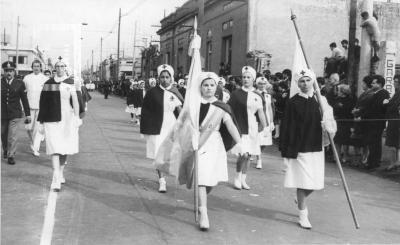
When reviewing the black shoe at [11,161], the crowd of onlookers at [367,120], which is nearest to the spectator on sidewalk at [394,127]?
the crowd of onlookers at [367,120]

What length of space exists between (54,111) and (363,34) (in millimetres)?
9214

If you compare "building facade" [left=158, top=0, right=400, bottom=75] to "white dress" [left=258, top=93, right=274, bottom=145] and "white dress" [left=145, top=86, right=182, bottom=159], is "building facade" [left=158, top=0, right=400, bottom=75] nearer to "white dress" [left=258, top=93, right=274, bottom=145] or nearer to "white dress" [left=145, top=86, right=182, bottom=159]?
"white dress" [left=258, top=93, right=274, bottom=145]

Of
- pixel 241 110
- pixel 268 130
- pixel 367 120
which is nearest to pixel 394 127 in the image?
pixel 367 120

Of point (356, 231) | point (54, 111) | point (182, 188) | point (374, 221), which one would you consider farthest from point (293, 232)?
point (54, 111)

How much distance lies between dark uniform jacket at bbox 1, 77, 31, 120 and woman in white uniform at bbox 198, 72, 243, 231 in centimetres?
511

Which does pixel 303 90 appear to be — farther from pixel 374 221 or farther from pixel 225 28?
pixel 225 28

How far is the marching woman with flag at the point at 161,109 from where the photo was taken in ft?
26.4

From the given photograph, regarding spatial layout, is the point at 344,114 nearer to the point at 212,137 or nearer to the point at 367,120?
the point at 367,120

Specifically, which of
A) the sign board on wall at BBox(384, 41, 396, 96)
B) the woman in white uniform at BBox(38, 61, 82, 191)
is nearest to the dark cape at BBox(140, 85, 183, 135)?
the woman in white uniform at BBox(38, 61, 82, 191)

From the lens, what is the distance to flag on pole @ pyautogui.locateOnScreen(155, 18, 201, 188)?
6.07 metres

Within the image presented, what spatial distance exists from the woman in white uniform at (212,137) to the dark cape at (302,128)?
0.61 metres

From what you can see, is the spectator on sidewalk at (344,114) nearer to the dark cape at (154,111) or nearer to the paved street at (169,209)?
the paved street at (169,209)

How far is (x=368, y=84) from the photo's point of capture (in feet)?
35.6

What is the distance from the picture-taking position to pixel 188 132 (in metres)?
6.13
